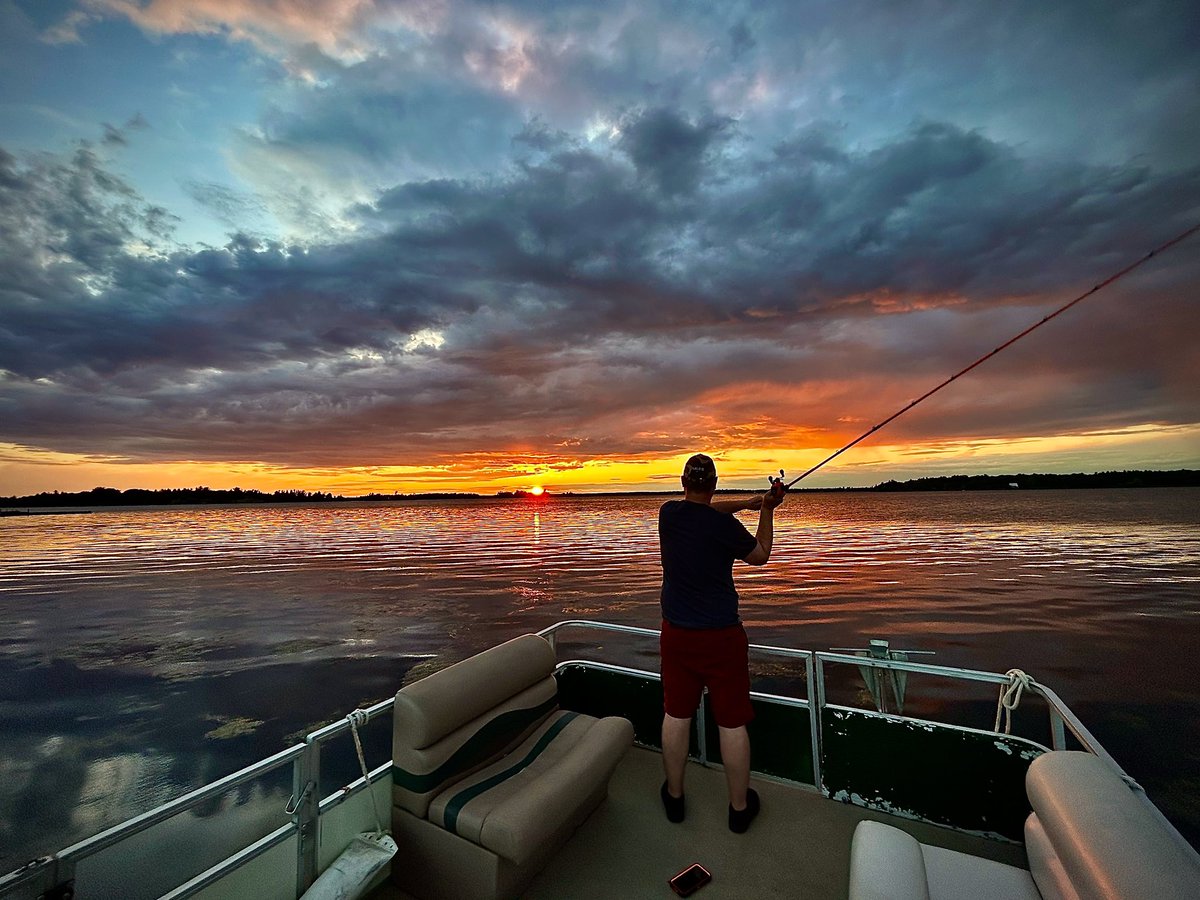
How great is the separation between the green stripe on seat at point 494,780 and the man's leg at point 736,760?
3.55 ft

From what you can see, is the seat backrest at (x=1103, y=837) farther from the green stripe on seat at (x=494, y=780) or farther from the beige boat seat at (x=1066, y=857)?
the green stripe on seat at (x=494, y=780)

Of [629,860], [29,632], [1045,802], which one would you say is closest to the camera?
[1045,802]

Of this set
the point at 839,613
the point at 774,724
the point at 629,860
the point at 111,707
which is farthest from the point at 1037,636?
the point at 111,707

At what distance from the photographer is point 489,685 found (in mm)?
3242

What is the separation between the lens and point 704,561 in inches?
125

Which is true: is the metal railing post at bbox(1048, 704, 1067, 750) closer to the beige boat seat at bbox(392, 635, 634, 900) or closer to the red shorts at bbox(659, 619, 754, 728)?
the red shorts at bbox(659, 619, 754, 728)

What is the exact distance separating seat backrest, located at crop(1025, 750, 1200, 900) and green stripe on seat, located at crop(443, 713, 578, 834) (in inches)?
95.5

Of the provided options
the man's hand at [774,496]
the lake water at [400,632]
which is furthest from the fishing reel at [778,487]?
the lake water at [400,632]

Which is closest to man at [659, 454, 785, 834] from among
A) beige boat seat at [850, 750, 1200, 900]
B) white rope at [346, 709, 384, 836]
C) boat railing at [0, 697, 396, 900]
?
beige boat seat at [850, 750, 1200, 900]

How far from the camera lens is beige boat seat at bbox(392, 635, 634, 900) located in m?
2.72

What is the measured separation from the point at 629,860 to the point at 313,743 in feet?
6.27

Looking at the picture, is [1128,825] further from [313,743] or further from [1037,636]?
[1037,636]

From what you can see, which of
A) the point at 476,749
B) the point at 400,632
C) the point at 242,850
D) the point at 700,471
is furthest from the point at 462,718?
→ the point at 400,632

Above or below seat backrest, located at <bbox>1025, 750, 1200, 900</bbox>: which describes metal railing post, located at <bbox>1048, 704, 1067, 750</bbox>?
below
